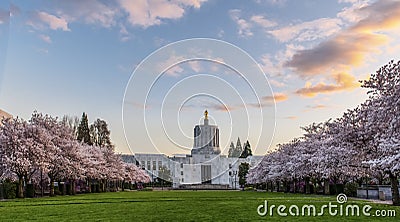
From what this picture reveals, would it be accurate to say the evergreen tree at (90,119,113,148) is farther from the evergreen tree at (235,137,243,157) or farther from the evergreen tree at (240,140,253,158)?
the evergreen tree at (235,137,243,157)

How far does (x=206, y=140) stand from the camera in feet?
417

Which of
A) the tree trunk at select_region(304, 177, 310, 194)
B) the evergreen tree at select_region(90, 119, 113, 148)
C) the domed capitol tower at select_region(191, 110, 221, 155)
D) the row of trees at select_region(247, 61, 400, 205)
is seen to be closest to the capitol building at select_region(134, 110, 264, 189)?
the domed capitol tower at select_region(191, 110, 221, 155)

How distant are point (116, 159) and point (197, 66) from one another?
103 feet

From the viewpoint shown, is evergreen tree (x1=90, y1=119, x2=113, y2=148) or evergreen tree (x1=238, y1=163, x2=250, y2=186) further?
evergreen tree (x1=238, y1=163, x2=250, y2=186)

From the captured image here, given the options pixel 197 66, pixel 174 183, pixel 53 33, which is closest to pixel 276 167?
pixel 197 66

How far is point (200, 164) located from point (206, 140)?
296 inches

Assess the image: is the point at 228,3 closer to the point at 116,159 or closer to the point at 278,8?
the point at 278,8

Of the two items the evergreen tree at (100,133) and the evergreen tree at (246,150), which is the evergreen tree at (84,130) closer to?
the evergreen tree at (100,133)

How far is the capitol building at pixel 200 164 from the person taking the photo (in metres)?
115

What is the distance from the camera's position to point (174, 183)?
112 m

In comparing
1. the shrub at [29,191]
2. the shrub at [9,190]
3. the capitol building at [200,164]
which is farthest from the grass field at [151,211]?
the capitol building at [200,164]

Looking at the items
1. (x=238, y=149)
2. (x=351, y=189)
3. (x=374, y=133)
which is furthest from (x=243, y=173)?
(x=374, y=133)

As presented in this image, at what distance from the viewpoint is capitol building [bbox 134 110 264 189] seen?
377 ft

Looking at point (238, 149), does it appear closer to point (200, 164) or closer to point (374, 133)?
point (200, 164)
